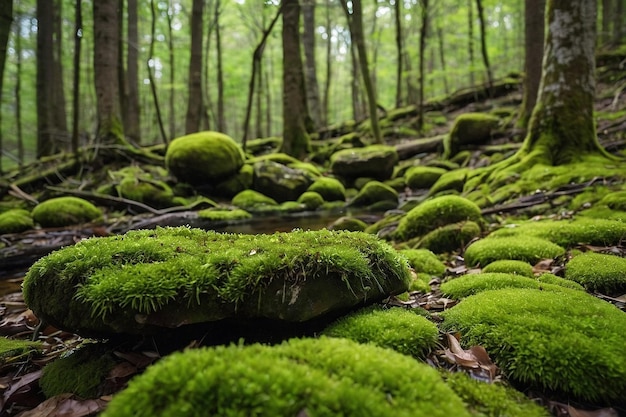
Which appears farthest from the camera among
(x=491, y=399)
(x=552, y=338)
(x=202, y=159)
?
(x=202, y=159)

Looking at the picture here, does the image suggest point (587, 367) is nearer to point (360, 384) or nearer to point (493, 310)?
point (493, 310)

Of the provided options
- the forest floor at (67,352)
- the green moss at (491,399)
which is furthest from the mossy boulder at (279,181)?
the green moss at (491,399)

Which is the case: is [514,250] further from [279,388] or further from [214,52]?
[214,52]

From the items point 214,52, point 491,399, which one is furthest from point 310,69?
point 214,52

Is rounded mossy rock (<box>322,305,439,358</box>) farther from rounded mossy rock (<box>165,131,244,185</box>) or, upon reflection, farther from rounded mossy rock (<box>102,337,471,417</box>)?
rounded mossy rock (<box>165,131,244,185</box>)

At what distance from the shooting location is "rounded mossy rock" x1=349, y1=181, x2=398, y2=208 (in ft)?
35.1

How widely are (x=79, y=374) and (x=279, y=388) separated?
163 centimetres

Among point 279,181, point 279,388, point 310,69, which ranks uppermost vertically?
point 310,69

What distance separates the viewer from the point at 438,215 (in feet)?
17.5

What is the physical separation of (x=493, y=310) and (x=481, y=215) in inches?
136

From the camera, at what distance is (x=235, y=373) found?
1.35m

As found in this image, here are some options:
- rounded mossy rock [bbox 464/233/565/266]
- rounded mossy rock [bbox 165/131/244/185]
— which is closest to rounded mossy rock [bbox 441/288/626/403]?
rounded mossy rock [bbox 464/233/565/266]

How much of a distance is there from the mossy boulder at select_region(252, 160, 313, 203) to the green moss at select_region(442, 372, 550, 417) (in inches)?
383

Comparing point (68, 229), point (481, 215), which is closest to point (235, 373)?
point (481, 215)
